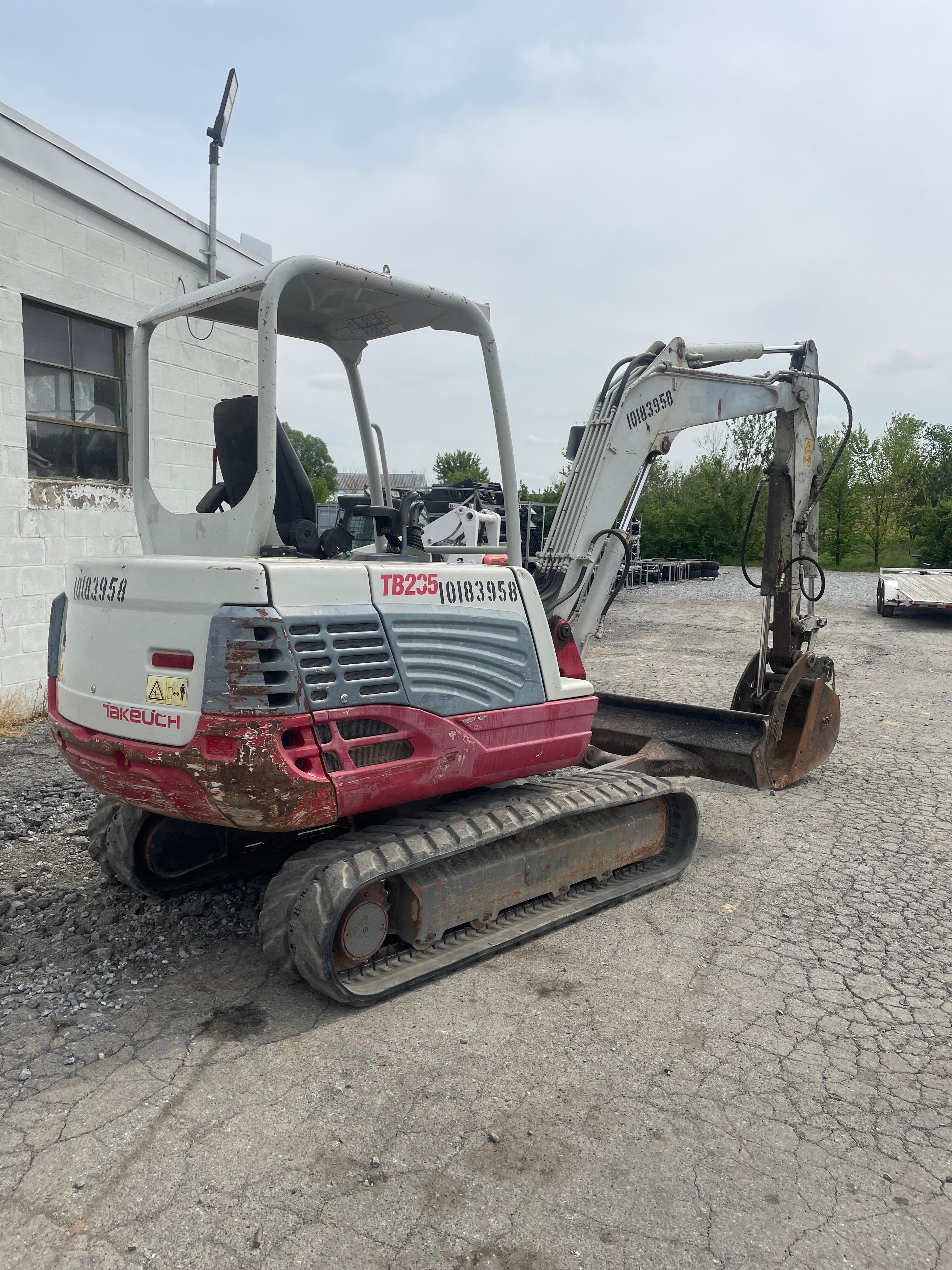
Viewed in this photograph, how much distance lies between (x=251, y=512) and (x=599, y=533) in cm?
234

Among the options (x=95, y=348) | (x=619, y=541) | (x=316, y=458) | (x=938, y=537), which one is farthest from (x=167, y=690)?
(x=316, y=458)

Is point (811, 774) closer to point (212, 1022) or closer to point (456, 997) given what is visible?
point (456, 997)

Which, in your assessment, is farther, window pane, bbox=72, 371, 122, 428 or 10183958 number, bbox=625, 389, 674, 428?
window pane, bbox=72, 371, 122, 428

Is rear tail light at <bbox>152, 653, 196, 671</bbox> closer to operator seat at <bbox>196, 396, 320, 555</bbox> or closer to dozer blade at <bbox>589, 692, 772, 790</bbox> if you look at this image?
operator seat at <bbox>196, 396, 320, 555</bbox>

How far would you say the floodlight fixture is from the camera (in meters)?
8.39

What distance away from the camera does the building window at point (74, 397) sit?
7.69m

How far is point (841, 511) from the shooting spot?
41.2 meters

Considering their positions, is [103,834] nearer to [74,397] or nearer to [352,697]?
[352,697]

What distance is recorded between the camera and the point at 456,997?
3.51 metres

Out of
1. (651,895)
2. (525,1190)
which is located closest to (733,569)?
(651,895)

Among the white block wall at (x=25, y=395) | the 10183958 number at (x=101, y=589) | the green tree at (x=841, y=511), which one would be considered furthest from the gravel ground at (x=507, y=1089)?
the green tree at (x=841, y=511)

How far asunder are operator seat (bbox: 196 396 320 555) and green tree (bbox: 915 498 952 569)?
31.8 m

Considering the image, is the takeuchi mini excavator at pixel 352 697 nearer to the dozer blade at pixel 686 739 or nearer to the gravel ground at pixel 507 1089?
the gravel ground at pixel 507 1089

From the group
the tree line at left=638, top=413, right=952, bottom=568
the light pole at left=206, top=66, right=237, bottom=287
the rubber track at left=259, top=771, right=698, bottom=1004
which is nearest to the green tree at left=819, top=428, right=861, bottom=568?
the tree line at left=638, top=413, right=952, bottom=568
